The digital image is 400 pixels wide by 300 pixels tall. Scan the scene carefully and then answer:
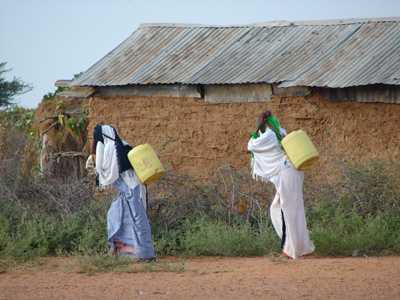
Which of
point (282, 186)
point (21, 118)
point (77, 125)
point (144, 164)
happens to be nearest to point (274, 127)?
point (282, 186)

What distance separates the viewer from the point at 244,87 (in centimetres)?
1534

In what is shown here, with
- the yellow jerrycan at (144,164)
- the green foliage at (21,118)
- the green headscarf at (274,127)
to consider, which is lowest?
the yellow jerrycan at (144,164)

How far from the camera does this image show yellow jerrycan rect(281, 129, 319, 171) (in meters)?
11.6

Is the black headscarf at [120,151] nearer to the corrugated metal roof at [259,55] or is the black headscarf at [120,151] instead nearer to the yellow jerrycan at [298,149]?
the yellow jerrycan at [298,149]

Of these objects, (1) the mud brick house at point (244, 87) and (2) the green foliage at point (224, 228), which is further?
(1) the mud brick house at point (244, 87)

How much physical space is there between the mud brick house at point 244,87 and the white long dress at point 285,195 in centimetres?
223

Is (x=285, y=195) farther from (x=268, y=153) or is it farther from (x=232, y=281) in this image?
(x=232, y=281)

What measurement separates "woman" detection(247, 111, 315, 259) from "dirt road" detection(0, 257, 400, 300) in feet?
0.76

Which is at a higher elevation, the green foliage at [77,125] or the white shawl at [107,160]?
the green foliage at [77,125]

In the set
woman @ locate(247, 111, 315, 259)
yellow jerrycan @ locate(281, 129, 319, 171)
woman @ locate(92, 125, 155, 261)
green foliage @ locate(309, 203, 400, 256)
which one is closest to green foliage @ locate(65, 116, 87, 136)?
woman @ locate(92, 125, 155, 261)

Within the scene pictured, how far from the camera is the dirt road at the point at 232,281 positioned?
9.73 meters

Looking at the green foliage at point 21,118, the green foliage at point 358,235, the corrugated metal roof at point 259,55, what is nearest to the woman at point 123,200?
the green foliage at point 358,235

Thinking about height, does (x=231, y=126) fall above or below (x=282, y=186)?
above

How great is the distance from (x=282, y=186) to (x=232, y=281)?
1815 millimetres
